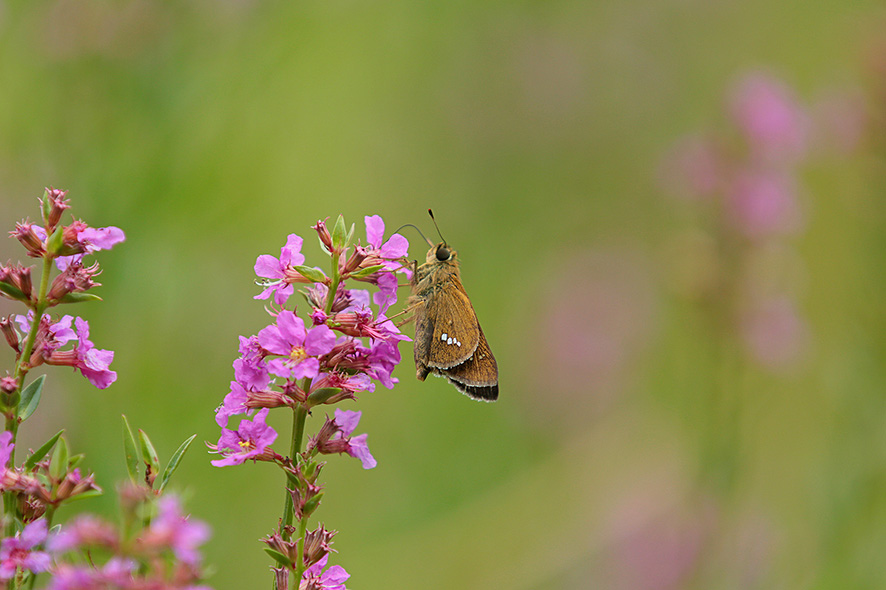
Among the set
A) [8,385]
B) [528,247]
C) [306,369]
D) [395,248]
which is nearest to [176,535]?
[8,385]

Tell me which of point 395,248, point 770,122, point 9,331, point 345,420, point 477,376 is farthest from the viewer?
point 770,122

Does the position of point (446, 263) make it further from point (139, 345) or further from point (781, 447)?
point (781, 447)

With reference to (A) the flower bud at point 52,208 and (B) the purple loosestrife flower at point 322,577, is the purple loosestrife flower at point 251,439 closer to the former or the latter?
(B) the purple loosestrife flower at point 322,577

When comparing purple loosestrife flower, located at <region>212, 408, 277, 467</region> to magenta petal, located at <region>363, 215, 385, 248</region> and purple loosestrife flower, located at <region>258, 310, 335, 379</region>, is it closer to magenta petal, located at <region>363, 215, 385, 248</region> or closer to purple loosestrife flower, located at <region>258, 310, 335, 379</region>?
purple loosestrife flower, located at <region>258, 310, 335, 379</region>

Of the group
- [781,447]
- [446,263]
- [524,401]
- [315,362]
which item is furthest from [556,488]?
[315,362]

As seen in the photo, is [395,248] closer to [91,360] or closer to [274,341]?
[274,341]

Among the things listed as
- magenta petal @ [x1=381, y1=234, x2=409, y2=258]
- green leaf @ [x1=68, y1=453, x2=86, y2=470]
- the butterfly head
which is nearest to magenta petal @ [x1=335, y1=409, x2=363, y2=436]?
magenta petal @ [x1=381, y1=234, x2=409, y2=258]

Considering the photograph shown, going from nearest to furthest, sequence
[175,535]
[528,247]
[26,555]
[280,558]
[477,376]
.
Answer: [175,535], [26,555], [280,558], [477,376], [528,247]
